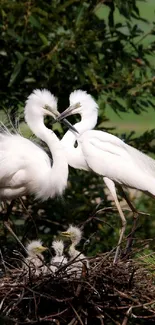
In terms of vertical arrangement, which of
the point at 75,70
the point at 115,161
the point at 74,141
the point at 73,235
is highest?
the point at 75,70

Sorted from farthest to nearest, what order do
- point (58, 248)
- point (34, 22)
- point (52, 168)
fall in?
point (34, 22) → point (52, 168) → point (58, 248)

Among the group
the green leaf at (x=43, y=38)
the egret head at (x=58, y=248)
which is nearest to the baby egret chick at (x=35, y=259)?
the egret head at (x=58, y=248)

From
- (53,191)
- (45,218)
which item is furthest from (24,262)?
(45,218)

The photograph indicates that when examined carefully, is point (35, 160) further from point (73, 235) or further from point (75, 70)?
point (75, 70)

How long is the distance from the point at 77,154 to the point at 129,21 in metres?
1.47

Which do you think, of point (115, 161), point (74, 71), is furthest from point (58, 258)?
point (74, 71)

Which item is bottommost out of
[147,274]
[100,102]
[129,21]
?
[147,274]

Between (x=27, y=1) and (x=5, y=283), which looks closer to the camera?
(x=5, y=283)

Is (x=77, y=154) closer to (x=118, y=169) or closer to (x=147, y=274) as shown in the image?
(x=118, y=169)

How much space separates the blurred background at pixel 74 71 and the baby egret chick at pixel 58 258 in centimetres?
108

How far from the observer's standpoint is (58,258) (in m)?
7.12

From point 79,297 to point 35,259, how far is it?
0.74 m

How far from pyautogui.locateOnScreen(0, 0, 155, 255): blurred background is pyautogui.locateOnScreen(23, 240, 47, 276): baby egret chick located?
120cm

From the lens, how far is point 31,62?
8.53 metres
